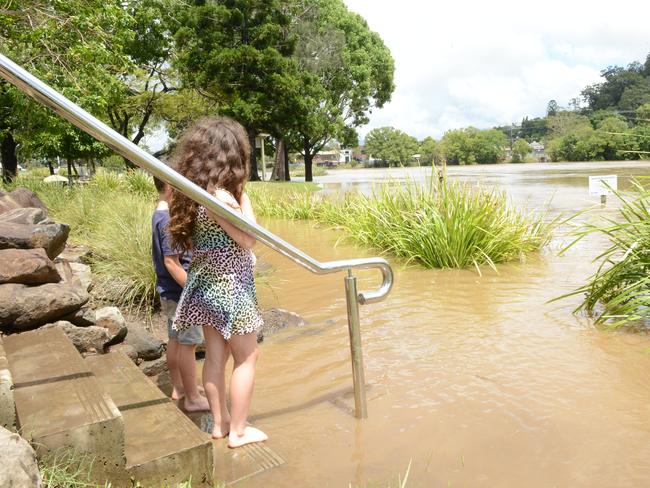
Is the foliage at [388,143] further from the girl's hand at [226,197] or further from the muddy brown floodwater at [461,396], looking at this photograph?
the girl's hand at [226,197]

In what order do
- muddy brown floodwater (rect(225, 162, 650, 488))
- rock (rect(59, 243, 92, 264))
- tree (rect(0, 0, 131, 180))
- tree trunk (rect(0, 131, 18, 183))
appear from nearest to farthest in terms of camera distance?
1. muddy brown floodwater (rect(225, 162, 650, 488))
2. rock (rect(59, 243, 92, 264))
3. tree (rect(0, 0, 131, 180))
4. tree trunk (rect(0, 131, 18, 183))

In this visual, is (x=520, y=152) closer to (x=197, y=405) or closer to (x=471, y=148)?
(x=471, y=148)

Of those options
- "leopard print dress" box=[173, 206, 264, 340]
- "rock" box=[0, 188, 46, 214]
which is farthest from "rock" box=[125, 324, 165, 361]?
"rock" box=[0, 188, 46, 214]

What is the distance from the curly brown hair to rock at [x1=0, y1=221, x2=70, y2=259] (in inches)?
80.3

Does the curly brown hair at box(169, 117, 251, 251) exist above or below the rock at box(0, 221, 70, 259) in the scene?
above

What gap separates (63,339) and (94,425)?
1.12 m

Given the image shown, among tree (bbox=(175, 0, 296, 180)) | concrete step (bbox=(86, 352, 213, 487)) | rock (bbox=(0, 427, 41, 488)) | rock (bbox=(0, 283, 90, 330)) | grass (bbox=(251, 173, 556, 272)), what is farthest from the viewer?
tree (bbox=(175, 0, 296, 180))

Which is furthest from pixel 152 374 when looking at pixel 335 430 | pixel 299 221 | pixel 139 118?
pixel 139 118

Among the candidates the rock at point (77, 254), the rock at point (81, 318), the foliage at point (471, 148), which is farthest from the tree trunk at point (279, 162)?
the foliage at point (471, 148)

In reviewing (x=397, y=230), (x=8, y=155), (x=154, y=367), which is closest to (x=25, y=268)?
(x=154, y=367)

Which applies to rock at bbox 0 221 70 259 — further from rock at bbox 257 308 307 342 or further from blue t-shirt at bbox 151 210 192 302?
rock at bbox 257 308 307 342

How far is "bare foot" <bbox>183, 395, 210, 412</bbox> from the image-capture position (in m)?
3.05

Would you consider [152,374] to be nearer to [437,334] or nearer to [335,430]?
[335,430]

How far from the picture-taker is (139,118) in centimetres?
3070
